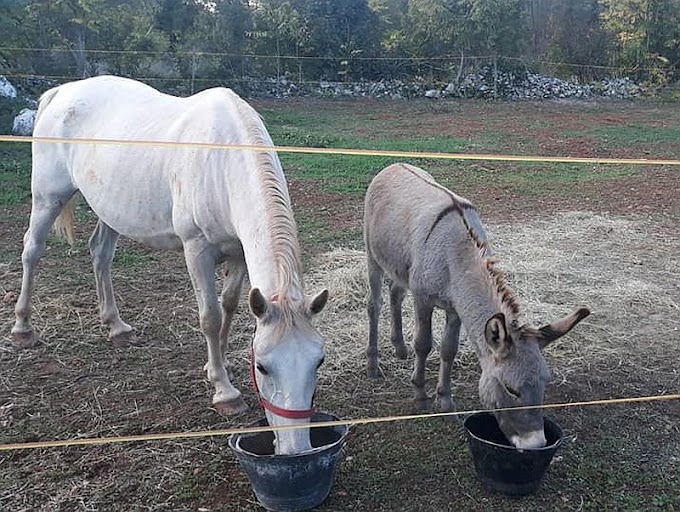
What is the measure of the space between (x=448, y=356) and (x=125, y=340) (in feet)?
7.31

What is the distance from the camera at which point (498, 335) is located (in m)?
2.94

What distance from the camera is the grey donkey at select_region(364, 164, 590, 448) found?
115 inches

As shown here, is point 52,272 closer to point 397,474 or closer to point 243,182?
point 243,182

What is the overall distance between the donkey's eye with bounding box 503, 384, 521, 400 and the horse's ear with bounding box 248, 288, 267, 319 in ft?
3.61

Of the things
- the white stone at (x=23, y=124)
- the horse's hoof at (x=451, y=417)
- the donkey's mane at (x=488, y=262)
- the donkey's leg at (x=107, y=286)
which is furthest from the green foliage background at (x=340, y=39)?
the horse's hoof at (x=451, y=417)

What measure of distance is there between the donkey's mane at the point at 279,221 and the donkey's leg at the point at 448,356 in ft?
3.43

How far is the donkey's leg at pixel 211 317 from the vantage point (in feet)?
12.1

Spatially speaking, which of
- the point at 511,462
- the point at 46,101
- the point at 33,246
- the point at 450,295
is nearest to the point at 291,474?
the point at 511,462

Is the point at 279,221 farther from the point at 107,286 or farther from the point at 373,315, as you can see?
the point at 107,286

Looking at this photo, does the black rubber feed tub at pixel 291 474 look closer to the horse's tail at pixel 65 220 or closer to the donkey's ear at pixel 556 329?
the donkey's ear at pixel 556 329

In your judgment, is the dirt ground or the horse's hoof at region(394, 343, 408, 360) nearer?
the dirt ground

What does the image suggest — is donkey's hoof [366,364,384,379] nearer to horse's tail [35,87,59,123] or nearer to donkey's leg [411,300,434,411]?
donkey's leg [411,300,434,411]

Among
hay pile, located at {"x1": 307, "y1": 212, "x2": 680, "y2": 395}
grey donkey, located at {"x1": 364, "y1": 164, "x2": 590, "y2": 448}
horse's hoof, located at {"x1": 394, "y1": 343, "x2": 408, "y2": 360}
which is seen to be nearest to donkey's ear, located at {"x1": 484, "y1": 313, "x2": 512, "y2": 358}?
grey donkey, located at {"x1": 364, "y1": 164, "x2": 590, "y2": 448}

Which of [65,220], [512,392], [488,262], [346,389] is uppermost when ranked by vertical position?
[488,262]
